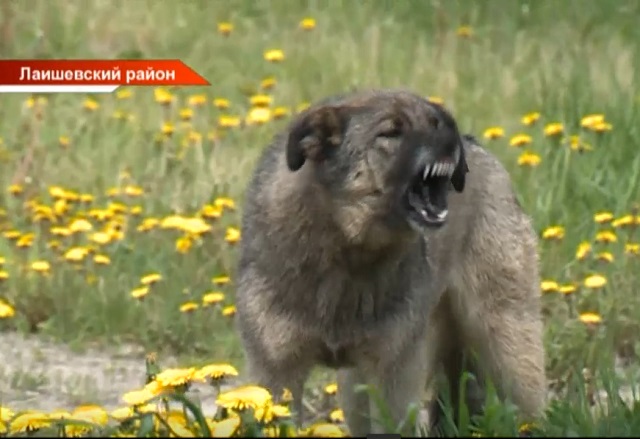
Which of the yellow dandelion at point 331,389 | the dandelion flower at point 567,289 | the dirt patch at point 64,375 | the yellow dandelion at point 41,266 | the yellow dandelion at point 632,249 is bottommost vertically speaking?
the yellow dandelion at point 331,389

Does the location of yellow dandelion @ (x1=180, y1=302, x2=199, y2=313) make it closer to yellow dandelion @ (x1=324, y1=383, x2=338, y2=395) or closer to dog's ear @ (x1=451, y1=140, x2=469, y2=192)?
yellow dandelion @ (x1=324, y1=383, x2=338, y2=395)

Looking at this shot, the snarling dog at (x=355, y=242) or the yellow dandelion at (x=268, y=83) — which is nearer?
the snarling dog at (x=355, y=242)

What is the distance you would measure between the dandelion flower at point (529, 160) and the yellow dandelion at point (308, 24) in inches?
93.8

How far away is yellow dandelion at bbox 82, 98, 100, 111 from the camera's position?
953 cm

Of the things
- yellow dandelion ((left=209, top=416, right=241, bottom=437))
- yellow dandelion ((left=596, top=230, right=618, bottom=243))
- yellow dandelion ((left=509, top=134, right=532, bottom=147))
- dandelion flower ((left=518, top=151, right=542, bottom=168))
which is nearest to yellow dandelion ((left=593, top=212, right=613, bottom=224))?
yellow dandelion ((left=596, top=230, right=618, bottom=243))

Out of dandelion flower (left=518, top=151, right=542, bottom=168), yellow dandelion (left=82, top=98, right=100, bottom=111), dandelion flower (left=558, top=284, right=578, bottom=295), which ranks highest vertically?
yellow dandelion (left=82, top=98, right=100, bottom=111)

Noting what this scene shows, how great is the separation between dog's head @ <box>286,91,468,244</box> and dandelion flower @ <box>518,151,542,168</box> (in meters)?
2.84

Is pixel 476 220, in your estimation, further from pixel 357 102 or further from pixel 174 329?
pixel 174 329

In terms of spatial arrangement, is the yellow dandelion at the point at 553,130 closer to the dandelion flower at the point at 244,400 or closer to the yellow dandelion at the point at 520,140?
the yellow dandelion at the point at 520,140

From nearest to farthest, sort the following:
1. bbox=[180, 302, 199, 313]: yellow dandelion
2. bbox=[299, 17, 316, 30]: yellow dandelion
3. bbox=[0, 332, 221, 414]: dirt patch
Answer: bbox=[0, 332, 221, 414]: dirt patch → bbox=[180, 302, 199, 313]: yellow dandelion → bbox=[299, 17, 316, 30]: yellow dandelion

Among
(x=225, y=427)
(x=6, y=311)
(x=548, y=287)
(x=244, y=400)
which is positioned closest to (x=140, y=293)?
(x=6, y=311)

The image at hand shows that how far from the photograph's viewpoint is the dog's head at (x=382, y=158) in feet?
16.1

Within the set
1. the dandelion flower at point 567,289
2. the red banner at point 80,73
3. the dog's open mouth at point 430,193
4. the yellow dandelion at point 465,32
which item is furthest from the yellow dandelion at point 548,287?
the yellow dandelion at point 465,32

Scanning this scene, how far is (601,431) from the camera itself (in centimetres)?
413
